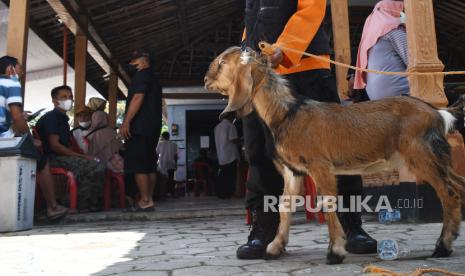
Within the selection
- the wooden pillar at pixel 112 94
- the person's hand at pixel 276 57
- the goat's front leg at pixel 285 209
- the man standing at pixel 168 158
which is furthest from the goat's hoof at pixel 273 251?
the man standing at pixel 168 158

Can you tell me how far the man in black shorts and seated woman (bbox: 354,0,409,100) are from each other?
296cm

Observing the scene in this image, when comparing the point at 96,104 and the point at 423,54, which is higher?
the point at 96,104

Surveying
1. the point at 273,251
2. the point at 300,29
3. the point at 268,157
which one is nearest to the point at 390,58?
the point at 300,29

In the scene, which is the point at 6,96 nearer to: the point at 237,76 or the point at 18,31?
the point at 18,31

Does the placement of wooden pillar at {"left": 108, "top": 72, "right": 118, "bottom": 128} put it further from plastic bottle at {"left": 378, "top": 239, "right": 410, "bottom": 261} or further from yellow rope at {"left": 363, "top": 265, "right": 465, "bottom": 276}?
yellow rope at {"left": 363, "top": 265, "right": 465, "bottom": 276}

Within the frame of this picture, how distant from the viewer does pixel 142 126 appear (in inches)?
260

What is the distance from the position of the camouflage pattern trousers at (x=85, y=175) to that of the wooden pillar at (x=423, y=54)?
172 inches

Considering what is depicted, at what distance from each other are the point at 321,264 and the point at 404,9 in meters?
3.04

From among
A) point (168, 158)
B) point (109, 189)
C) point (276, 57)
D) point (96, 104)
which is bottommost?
point (109, 189)

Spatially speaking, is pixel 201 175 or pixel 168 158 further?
pixel 201 175

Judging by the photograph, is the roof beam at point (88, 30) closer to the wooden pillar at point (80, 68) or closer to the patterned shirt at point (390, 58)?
the wooden pillar at point (80, 68)

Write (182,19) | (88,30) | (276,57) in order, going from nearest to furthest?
(276,57)
(88,30)
(182,19)

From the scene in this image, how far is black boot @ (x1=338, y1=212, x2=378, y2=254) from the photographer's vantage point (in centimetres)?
292

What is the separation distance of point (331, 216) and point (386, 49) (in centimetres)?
276
